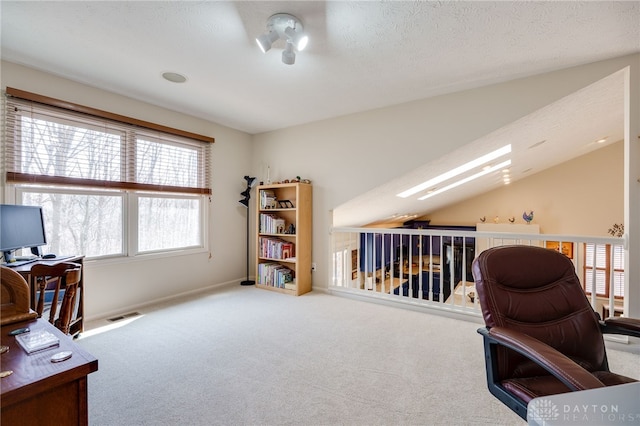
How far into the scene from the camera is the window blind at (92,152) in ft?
8.02

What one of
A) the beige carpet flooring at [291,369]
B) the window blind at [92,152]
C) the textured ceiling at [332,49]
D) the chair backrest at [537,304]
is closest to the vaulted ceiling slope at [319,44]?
the textured ceiling at [332,49]

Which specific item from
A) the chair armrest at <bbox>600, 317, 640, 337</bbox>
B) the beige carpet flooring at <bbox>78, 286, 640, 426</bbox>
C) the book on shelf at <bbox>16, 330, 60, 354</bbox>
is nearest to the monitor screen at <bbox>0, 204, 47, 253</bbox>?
the beige carpet flooring at <bbox>78, 286, 640, 426</bbox>

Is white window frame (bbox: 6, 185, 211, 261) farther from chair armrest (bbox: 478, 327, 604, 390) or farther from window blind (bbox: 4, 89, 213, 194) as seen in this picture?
chair armrest (bbox: 478, 327, 604, 390)

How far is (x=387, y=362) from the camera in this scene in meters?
2.11

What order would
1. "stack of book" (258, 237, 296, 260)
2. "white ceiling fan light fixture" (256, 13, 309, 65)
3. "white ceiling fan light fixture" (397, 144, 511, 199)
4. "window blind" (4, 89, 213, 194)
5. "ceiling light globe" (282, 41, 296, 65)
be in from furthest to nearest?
1. "stack of book" (258, 237, 296, 260)
2. "white ceiling fan light fixture" (397, 144, 511, 199)
3. "window blind" (4, 89, 213, 194)
4. "ceiling light globe" (282, 41, 296, 65)
5. "white ceiling fan light fixture" (256, 13, 309, 65)

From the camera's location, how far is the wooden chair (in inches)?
42.3

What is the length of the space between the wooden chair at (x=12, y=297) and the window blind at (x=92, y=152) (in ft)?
6.39

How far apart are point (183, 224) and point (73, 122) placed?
60.3 inches

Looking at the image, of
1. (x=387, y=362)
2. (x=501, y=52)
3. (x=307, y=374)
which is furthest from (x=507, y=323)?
(x=501, y=52)

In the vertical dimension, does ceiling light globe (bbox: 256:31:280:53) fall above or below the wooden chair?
above

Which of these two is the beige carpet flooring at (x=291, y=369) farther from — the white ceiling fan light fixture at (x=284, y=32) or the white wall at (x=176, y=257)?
the white ceiling fan light fixture at (x=284, y=32)

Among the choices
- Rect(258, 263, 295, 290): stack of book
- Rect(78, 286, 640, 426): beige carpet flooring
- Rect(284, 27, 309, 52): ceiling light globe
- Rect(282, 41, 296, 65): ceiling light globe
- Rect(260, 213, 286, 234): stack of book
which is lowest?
Rect(78, 286, 640, 426): beige carpet flooring

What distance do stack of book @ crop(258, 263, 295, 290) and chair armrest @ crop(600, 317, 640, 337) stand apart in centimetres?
305

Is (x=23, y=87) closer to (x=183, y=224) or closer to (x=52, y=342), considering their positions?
(x=183, y=224)
